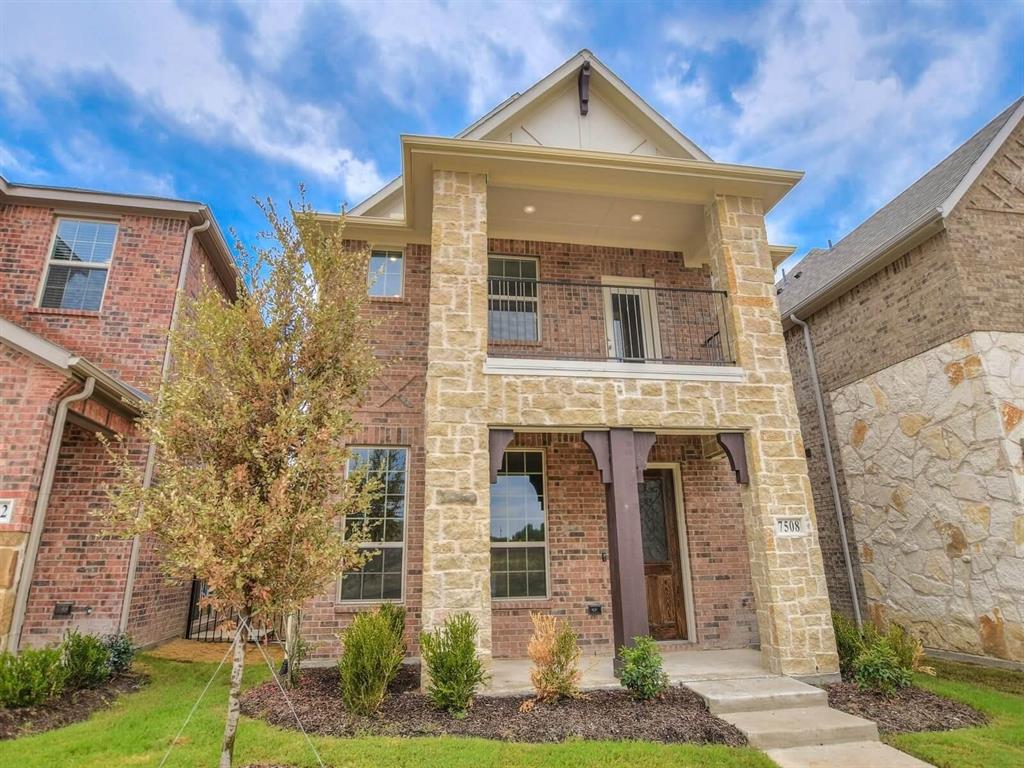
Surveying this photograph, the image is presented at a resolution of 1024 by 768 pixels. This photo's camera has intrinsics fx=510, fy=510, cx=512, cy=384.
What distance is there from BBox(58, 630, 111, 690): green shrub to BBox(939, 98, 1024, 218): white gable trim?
1193 cm

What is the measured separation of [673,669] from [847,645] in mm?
2018

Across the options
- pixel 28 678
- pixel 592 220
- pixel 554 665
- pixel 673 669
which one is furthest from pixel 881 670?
pixel 28 678

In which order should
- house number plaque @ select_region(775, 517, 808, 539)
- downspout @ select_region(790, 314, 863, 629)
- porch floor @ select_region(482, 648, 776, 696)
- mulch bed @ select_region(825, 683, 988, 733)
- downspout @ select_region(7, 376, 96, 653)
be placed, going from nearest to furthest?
mulch bed @ select_region(825, 683, 988, 733)
downspout @ select_region(7, 376, 96, 653)
porch floor @ select_region(482, 648, 776, 696)
house number plaque @ select_region(775, 517, 808, 539)
downspout @ select_region(790, 314, 863, 629)

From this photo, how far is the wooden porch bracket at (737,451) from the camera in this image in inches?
253

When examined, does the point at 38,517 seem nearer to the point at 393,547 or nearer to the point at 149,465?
the point at 149,465

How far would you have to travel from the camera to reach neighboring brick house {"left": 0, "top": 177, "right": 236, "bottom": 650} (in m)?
5.44

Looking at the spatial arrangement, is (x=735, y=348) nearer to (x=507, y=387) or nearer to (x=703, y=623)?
(x=507, y=387)

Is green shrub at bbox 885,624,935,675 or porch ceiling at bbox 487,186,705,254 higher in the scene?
porch ceiling at bbox 487,186,705,254

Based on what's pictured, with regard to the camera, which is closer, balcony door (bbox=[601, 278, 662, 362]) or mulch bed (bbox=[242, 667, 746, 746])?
mulch bed (bbox=[242, 667, 746, 746])

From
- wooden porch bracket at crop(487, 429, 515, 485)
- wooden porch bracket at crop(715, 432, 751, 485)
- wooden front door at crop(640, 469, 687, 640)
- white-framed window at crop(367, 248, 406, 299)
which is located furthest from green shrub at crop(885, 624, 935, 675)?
white-framed window at crop(367, 248, 406, 299)

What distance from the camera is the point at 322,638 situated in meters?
6.79

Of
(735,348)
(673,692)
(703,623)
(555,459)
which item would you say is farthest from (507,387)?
(703,623)

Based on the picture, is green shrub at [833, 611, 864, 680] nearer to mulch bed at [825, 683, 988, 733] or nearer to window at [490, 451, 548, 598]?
mulch bed at [825, 683, 988, 733]

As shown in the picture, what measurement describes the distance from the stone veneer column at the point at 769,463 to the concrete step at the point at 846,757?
5.10 ft
